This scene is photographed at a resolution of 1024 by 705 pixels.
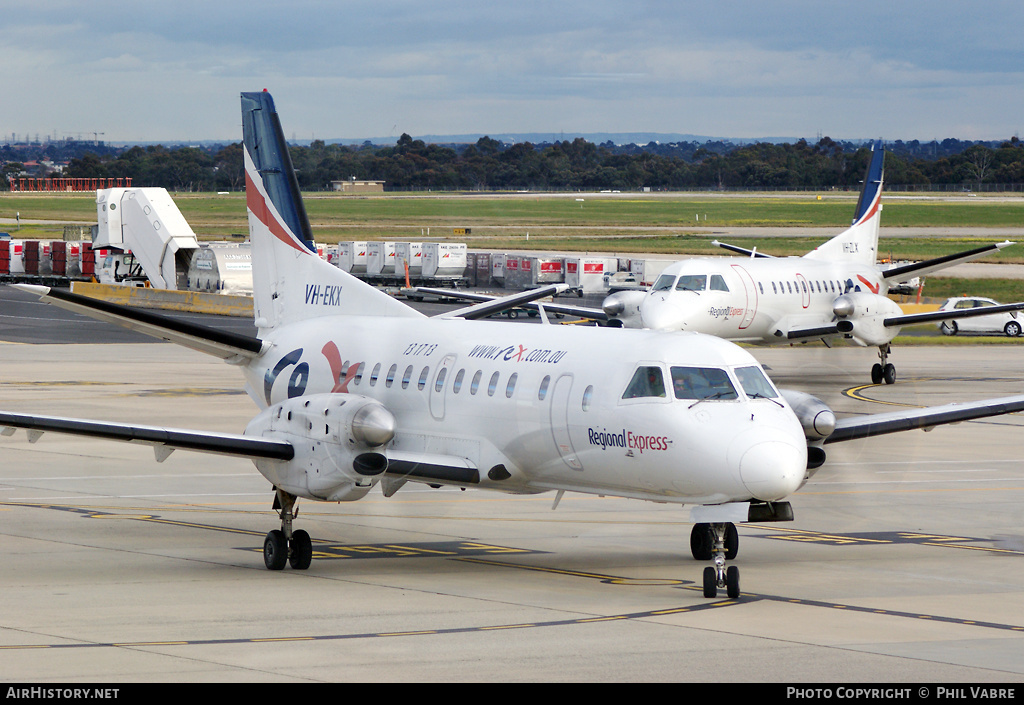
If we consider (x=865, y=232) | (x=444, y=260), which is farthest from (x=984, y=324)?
(x=444, y=260)

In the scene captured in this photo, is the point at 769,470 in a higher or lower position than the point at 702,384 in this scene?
lower

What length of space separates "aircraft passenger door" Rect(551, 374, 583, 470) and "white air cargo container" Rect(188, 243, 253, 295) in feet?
169

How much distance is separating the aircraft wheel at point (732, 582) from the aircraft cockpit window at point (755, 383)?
6.86ft

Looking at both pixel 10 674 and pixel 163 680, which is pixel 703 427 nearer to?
pixel 163 680

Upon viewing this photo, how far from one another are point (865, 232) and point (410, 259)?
35.1m

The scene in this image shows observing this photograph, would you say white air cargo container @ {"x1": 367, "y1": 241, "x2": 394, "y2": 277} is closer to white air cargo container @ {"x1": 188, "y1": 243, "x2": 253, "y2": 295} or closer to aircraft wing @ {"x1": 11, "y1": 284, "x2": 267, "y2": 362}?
white air cargo container @ {"x1": 188, "y1": 243, "x2": 253, "y2": 295}

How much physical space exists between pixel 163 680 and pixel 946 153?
184699 mm

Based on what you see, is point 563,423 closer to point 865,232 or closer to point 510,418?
point 510,418

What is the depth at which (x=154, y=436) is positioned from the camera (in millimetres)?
16672

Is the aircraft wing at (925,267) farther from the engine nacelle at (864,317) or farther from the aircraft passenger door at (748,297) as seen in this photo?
the aircraft passenger door at (748,297)

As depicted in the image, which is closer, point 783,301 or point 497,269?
point 783,301

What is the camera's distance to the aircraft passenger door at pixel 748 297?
39.1m

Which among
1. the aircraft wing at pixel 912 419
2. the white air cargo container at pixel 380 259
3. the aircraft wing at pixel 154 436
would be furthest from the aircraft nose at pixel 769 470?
the white air cargo container at pixel 380 259
